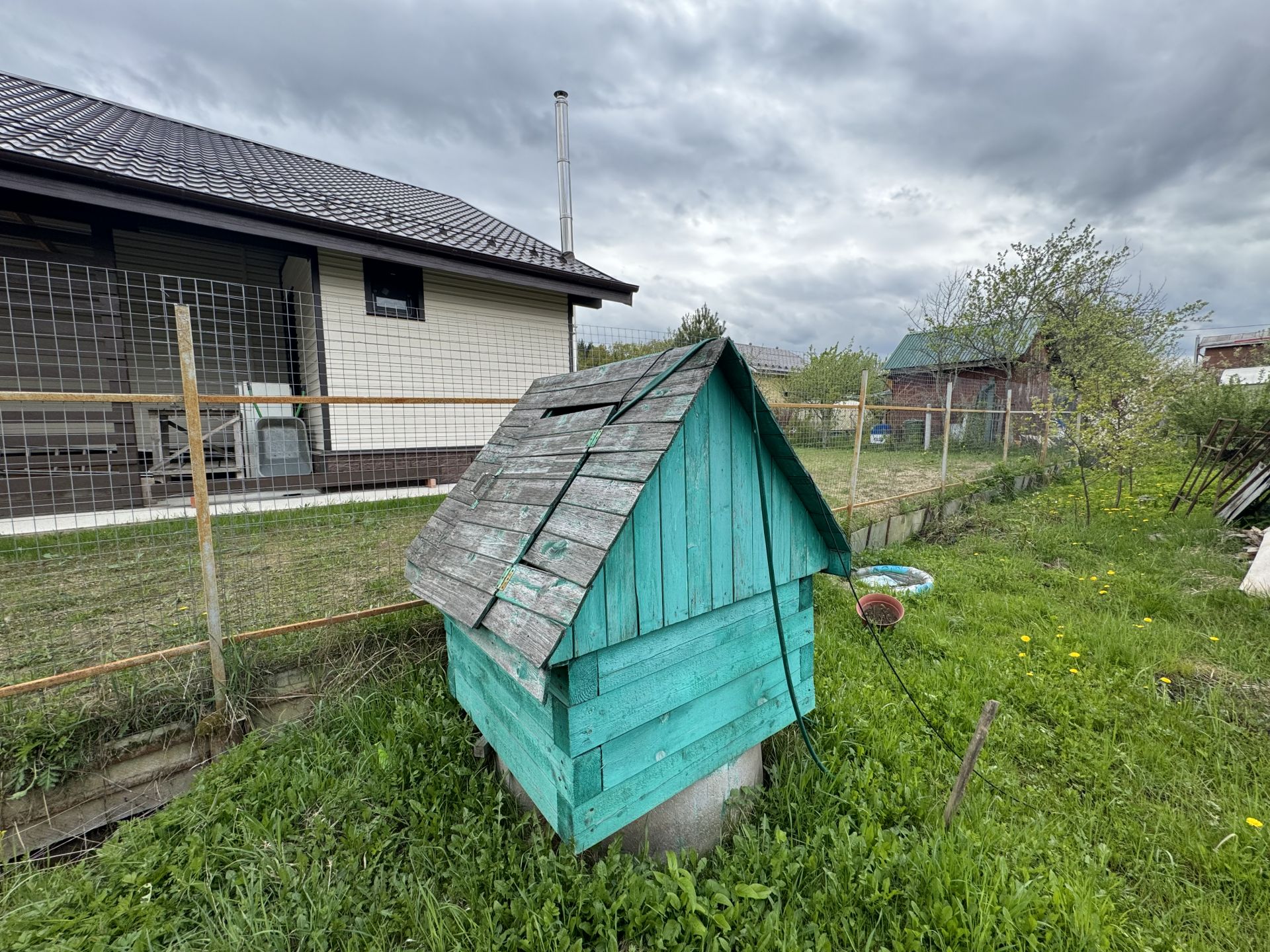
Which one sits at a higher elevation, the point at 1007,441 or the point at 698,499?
the point at 698,499

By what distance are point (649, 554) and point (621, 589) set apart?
0.51 feet

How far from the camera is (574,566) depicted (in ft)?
4.48

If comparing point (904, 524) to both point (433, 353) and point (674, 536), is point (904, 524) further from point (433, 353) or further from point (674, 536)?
point (433, 353)

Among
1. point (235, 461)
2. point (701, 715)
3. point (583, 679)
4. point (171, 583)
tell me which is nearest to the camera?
point (583, 679)

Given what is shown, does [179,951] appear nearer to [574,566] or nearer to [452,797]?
[452,797]

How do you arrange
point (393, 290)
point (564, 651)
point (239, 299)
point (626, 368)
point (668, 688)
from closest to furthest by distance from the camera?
point (564, 651) < point (668, 688) < point (626, 368) < point (239, 299) < point (393, 290)

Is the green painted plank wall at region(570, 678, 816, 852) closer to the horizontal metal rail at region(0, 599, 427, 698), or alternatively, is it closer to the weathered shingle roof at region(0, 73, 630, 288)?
the horizontal metal rail at region(0, 599, 427, 698)

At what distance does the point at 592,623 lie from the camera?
141 cm

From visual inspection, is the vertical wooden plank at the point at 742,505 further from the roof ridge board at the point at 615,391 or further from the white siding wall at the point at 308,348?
the white siding wall at the point at 308,348

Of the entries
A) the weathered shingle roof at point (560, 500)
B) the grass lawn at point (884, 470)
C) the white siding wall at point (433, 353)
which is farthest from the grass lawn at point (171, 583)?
the grass lawn at point (884, 470)

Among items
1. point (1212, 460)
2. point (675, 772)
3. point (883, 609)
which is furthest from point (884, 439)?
point (675, 772)

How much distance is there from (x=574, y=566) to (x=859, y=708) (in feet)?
6.98

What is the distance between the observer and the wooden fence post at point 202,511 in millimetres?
2166

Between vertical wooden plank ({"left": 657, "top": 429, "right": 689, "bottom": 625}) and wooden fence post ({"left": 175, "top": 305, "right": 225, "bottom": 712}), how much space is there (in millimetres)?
2176
